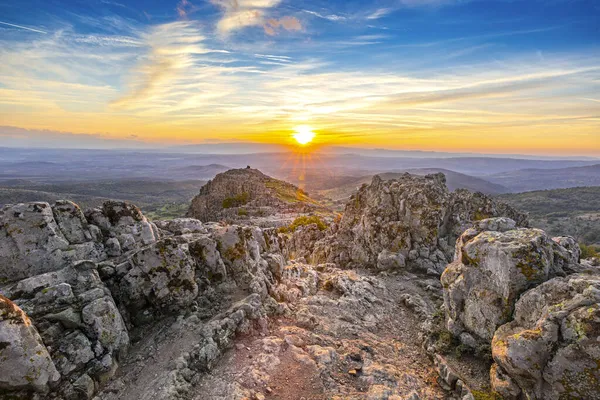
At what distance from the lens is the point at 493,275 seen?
18641mm

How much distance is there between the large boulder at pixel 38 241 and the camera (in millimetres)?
17078

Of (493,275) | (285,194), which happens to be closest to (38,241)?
(493,275)

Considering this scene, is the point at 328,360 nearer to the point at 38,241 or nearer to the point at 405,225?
the point at 38,241

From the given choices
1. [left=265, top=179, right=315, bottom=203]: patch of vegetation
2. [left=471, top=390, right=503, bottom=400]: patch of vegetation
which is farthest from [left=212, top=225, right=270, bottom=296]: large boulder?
[left=265, top=179, right=315, bottom=203]: patch of vegetation

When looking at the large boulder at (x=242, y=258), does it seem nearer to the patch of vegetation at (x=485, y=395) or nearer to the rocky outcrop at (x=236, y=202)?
the patch of vegetation at (x=485, y=395)

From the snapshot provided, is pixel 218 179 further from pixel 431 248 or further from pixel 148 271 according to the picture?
pixel 148 271

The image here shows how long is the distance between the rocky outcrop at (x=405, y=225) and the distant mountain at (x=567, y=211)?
7139cm

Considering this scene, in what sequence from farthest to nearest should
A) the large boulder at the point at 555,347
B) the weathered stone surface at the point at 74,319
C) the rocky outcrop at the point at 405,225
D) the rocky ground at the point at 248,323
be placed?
the rocky outcrop at the point at 405,225
the weathered stone surface at the point at 74,319
the rocky ground at the point at 248,323
the large boulder at the point at 555,347

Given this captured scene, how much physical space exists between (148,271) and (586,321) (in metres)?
21.7

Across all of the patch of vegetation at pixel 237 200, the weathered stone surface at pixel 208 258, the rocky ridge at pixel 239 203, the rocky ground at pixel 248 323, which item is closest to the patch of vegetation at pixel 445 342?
the rocky ground at pixel 248 323

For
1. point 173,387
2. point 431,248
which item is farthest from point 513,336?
point 431,248

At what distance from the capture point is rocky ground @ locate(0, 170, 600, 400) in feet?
44.0

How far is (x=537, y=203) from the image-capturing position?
164 metres

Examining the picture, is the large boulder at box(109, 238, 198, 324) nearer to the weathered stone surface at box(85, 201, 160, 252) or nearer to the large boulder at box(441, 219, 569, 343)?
the weathered stone surface at box(85, 201, 160, 252)
